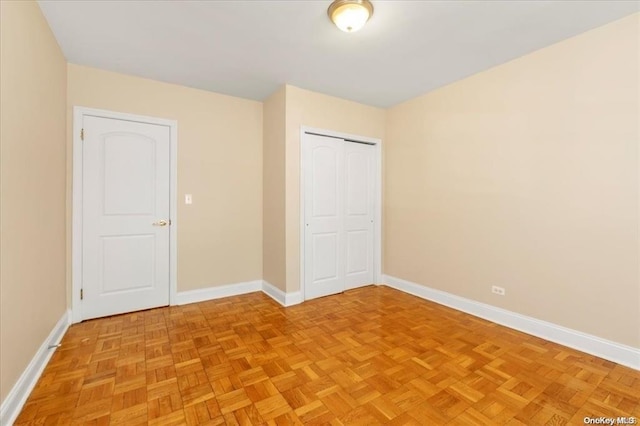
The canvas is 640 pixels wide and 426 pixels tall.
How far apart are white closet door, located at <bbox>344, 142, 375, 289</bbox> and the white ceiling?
102cm

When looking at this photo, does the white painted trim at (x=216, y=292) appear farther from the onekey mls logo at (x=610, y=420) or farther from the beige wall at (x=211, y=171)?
the onekey mls logo at (x=610, y=420)

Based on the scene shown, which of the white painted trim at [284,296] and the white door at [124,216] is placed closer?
the white door at [124,216]

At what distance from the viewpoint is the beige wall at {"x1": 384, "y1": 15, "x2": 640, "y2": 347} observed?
2141 millimetres

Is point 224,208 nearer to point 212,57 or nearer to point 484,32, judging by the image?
point 212,57

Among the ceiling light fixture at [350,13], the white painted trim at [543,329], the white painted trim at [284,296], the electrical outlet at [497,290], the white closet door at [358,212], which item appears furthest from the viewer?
the white closet door at [358,212]

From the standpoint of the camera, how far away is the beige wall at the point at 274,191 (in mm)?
3404

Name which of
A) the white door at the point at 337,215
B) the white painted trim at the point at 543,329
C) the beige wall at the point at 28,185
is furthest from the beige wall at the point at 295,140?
the beige wall at the point at 28,185

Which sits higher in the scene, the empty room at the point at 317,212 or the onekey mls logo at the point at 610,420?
the empty room at the point at 317,212

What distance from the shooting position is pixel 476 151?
306cm

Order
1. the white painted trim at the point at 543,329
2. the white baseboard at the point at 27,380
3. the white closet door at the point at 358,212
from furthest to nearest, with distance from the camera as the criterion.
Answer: the white closet door at the point at 358,212
the white painted trim at the point at 543,329
the white baseboard at the point at 27,380

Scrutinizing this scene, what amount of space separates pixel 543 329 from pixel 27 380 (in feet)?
12.6

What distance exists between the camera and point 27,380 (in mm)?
1775

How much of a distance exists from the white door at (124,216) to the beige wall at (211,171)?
190 mm

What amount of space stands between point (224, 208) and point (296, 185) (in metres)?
0.99
